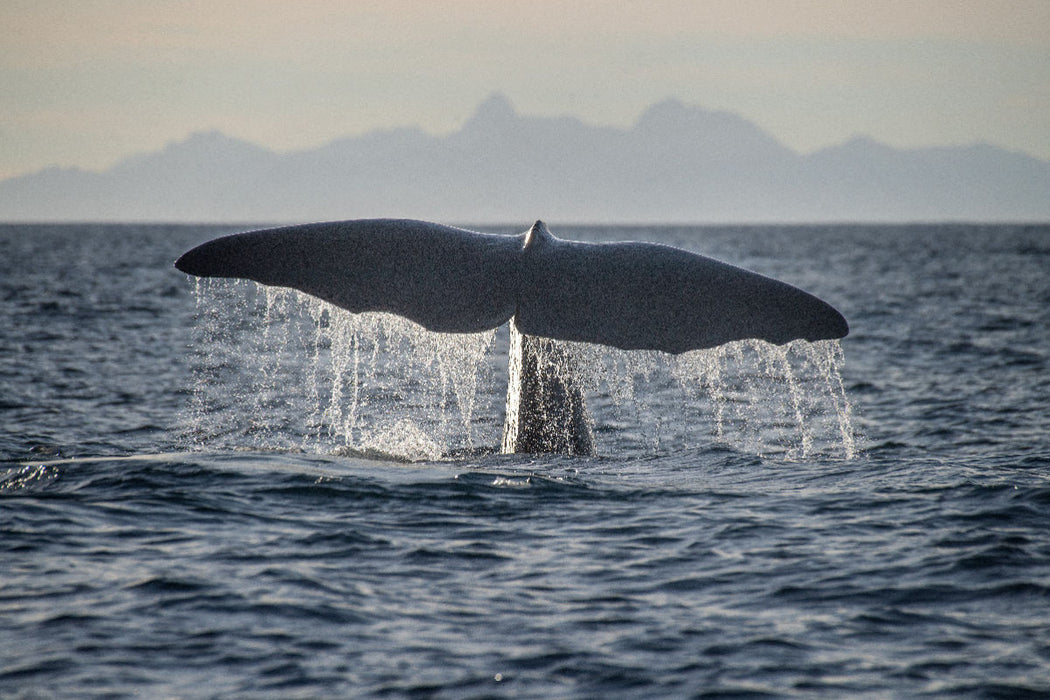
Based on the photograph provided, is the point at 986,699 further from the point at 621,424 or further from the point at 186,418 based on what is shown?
the point at 186,418

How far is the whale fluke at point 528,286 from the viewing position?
895 centimetres

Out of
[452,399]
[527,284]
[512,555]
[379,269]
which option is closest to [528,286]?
[527,284]

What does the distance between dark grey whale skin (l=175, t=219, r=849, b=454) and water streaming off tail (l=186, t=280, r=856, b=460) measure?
21 cm

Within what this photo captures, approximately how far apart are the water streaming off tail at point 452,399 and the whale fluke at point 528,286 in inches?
8.3

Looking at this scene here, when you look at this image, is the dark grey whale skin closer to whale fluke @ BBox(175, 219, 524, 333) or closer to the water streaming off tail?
whale fluke @ BBox(175, 219, 524, 333)

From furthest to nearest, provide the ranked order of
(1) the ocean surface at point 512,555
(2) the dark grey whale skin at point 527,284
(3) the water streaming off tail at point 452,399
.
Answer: (3) the water streaming off tail at point 452,399, (2) the dark grey whale skin at point 527,284, (1) the ocean surface at point 512,555

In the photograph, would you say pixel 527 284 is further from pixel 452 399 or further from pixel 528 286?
pixel 452 399

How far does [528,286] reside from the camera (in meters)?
9.25

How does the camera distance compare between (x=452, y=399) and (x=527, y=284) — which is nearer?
(x=527, y=284)

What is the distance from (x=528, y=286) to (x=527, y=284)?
0.7 inches

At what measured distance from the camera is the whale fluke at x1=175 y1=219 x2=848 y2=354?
8.95 metres

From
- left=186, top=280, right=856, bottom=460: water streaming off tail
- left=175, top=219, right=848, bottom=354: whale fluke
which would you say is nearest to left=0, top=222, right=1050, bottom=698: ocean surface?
left=186, top=280, right=856, bottom=460: water streaming off tail

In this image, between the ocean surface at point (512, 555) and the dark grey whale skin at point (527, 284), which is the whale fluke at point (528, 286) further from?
the ocean surface at point (512, 555)

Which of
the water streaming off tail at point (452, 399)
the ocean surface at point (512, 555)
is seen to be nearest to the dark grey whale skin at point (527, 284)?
the water streaming off tail at point (452, 399)
